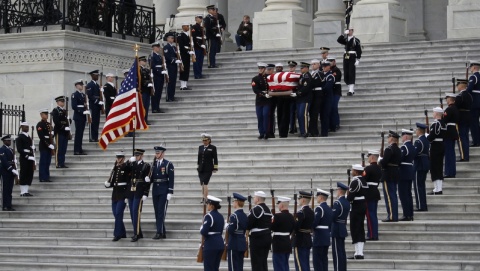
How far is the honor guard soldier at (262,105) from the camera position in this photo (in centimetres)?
3278

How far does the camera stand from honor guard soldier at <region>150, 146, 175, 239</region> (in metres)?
28.6

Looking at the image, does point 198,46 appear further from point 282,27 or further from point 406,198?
point 406,198

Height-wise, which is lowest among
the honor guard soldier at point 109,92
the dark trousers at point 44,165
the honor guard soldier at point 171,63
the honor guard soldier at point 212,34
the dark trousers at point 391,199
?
the dark trousers at point 391,199

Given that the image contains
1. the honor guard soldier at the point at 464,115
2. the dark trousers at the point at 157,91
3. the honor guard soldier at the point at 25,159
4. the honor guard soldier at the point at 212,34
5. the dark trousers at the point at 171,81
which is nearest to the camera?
the honor guard soldier at the point at 464,115

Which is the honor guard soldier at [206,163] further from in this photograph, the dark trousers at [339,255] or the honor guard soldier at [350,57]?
the honor guard soldier at [350,57]

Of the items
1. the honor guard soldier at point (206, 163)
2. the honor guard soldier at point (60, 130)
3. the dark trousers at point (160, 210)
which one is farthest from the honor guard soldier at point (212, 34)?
the dark trousers at point (160, 210)

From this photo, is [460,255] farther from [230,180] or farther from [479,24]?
[479,24]

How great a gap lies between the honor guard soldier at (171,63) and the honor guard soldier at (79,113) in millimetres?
2770

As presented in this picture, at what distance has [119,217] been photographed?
2886cm

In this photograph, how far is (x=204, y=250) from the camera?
25.4 m

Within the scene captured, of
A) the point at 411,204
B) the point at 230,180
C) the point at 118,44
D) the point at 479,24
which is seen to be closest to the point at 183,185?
the point at 230,180

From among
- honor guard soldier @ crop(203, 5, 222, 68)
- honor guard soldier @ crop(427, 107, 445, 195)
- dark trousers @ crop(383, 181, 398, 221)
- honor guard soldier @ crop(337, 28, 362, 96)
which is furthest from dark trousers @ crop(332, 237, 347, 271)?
honor guard soldier @ crop(203, 5, 222, 68)

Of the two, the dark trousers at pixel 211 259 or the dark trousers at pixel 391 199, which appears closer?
the dark trousers at pixel 211 259

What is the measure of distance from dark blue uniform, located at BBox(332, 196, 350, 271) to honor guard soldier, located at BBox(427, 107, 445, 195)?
3.52 meters
